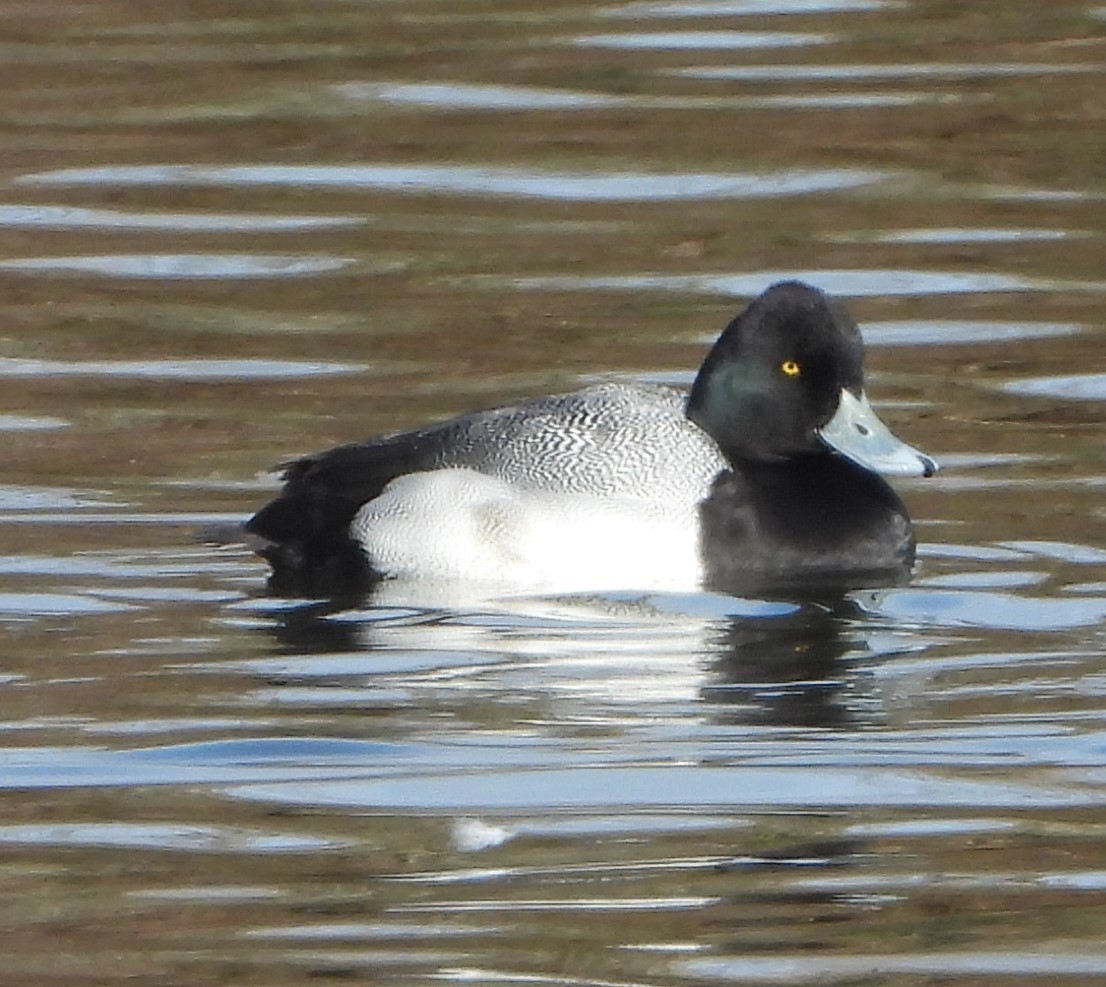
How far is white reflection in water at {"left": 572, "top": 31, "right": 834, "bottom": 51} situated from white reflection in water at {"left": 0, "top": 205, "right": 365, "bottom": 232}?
8.17 feet

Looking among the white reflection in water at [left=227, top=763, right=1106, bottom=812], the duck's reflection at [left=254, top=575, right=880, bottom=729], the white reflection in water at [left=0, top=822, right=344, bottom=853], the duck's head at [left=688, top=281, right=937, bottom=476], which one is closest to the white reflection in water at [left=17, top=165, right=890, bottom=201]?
the duck's head at [left=688, top=281, right=937, bottom=476]

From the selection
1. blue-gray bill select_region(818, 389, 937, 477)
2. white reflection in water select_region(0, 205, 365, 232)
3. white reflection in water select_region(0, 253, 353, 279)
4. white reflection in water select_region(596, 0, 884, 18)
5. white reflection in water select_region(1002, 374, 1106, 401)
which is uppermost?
white reflection in water select_region(596, 0, 884, 18)

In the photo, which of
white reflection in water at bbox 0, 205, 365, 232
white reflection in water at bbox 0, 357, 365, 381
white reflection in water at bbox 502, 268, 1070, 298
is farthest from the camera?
white reflection in water at bbox 0, 205, 365, 232

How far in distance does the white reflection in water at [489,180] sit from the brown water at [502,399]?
0.11 feet

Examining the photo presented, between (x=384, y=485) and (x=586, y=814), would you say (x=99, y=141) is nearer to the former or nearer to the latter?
(x=384, y=485)

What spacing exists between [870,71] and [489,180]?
2.14 m

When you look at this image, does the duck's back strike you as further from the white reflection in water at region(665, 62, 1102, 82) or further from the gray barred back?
the white reflection in water at region(665, 62, 1102, 82)

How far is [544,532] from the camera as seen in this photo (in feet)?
26.8

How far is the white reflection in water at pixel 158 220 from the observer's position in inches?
479

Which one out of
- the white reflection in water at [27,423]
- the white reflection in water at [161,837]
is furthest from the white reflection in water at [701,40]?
the white reflection in water at [161,837]

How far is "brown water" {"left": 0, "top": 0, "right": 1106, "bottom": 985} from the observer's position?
5.54 meters

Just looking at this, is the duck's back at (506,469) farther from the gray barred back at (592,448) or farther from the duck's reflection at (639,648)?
the duck's reflection at (639,648)

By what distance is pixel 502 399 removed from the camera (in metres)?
10.2

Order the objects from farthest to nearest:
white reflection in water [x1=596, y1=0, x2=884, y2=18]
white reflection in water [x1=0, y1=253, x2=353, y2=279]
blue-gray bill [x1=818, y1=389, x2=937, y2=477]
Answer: white reflection in water [x1=596, y1=0, x2=884, y2=18] < white reflection in water [x1=0, y1=253, x2=353, y2=279] < blue-gray bill [x1=818, y1=389, x2=937, y2=477]
